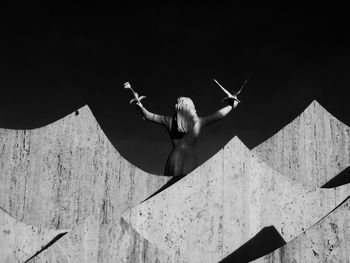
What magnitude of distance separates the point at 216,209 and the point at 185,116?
2.12 meters

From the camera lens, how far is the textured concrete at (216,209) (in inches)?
118

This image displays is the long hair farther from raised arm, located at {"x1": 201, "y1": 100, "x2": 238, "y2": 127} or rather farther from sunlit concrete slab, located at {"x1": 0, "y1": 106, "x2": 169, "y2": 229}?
sunlit concrete slab, located at {"x1": 0, "y1": 106, "x2": 169, "y2": 229}

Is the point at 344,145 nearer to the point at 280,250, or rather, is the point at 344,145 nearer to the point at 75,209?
the point at 75,209

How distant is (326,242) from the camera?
2.19m

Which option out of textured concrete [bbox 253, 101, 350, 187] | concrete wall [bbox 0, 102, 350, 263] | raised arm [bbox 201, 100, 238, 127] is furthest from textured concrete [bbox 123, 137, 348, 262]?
textured concrete [bbox 253, 101, 350, 187]

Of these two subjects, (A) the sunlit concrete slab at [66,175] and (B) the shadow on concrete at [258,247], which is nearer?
(B) the shadow on concrete at [258,247]

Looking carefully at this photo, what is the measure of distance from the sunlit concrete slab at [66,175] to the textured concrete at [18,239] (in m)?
0.96

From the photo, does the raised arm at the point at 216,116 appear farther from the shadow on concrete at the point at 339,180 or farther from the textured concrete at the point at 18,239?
the textured concrete at the point at 18,239

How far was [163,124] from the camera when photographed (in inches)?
207

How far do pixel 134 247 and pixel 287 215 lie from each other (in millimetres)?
1190

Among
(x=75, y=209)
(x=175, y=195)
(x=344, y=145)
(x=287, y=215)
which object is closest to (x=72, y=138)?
(x=75, y=209)

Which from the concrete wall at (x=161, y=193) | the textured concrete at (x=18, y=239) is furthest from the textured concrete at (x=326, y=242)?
the textured concrete at (x=18, y=239)

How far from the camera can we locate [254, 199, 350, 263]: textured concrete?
218 centimetres

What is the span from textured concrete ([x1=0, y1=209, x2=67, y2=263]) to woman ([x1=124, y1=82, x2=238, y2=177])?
1719 millimetres
